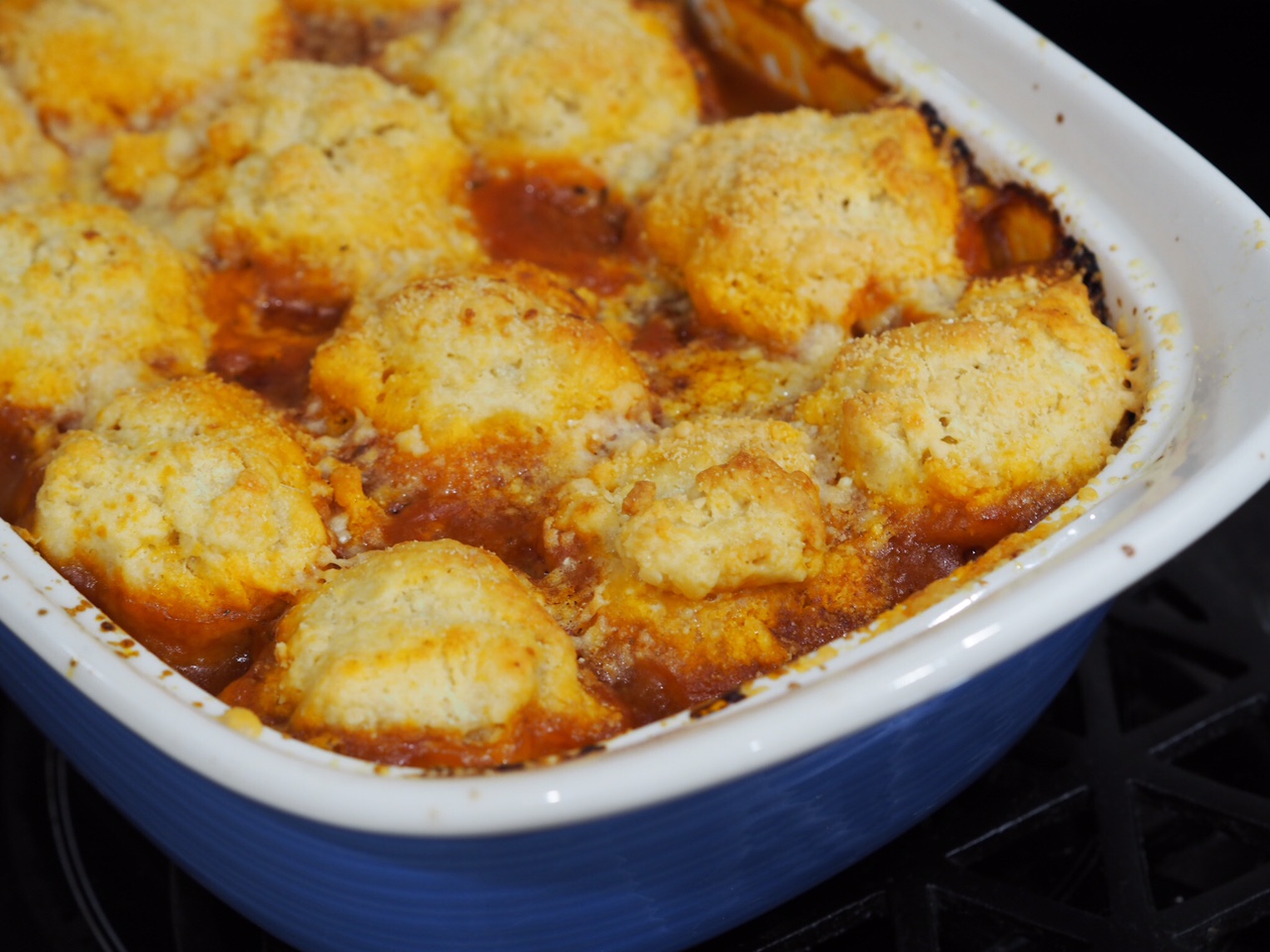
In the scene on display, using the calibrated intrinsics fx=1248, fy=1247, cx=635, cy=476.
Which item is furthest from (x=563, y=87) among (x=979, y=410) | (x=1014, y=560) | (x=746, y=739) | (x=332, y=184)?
(x=746, y=739)

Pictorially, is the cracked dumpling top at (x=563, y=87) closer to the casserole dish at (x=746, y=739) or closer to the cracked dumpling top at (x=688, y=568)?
the casserole dish at (x=746, y=739)

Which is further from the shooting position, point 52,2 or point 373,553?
point 52,2

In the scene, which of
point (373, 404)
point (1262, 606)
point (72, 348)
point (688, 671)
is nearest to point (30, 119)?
point (72, 348)

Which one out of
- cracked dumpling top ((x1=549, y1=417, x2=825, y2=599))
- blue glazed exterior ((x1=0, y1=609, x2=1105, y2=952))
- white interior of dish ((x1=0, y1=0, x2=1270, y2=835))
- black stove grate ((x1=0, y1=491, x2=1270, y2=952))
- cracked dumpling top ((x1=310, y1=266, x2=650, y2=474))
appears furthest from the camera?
black stove grate ((x1=0, y1=491, x2=1270, y2=952))

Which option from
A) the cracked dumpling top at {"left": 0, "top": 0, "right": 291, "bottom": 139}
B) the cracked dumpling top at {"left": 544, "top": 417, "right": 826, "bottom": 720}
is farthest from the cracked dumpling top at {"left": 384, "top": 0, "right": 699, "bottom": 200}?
the cracked dumpling top at {"left": 544, "top": 417, "right": 826, "bottom": 720}

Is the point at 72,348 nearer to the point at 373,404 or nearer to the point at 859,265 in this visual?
the point at 373,404

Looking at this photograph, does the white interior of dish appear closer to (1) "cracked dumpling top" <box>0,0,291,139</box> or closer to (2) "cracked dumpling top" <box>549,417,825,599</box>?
(2) "cracked dumpling top" <box>549,417,825,599</box>
